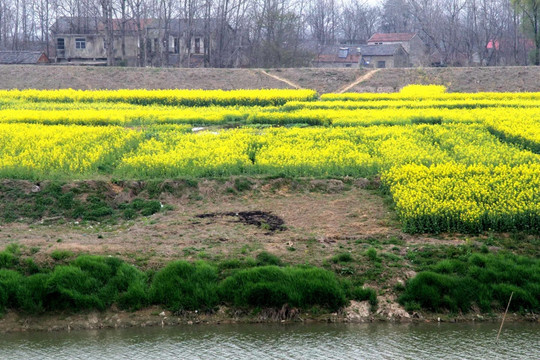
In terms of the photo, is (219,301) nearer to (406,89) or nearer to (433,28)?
(406,89)

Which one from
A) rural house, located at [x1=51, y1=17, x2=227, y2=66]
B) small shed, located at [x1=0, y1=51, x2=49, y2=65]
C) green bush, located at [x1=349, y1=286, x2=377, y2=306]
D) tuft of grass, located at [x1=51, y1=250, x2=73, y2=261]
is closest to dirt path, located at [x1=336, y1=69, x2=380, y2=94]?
rural house, located at [x1=51, y1=17, x2=227, y2=66]

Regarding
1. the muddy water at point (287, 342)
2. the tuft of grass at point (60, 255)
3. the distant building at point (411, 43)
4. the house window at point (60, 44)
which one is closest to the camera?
the muddy water at point (287, 342)

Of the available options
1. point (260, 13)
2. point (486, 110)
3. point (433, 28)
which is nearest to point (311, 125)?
point (486, 110)

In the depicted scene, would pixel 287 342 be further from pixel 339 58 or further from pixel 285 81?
pixel 339 58

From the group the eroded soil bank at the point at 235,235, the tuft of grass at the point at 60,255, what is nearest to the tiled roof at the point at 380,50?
the eroded soil bank at the point at 235,235

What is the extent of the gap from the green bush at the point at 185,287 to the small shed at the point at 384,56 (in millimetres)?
58089

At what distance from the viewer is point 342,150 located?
2006 centimetres

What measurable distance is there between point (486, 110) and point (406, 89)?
1330 cm

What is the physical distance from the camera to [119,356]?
9.59 m

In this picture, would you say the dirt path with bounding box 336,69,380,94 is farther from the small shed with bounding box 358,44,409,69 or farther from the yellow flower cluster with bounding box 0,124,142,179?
the yellow flower cluster with bounding box 0,124,142,179

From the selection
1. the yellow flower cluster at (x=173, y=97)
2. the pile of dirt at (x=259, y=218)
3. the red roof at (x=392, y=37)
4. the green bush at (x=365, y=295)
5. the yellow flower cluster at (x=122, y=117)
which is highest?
the red roof at (x=392, y=37)

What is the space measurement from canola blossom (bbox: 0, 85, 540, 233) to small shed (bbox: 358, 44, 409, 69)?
3441 centimetres

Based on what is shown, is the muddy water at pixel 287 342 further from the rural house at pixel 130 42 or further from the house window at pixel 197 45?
the house window at pixel 197 45

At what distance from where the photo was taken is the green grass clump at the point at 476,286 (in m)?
11.5
